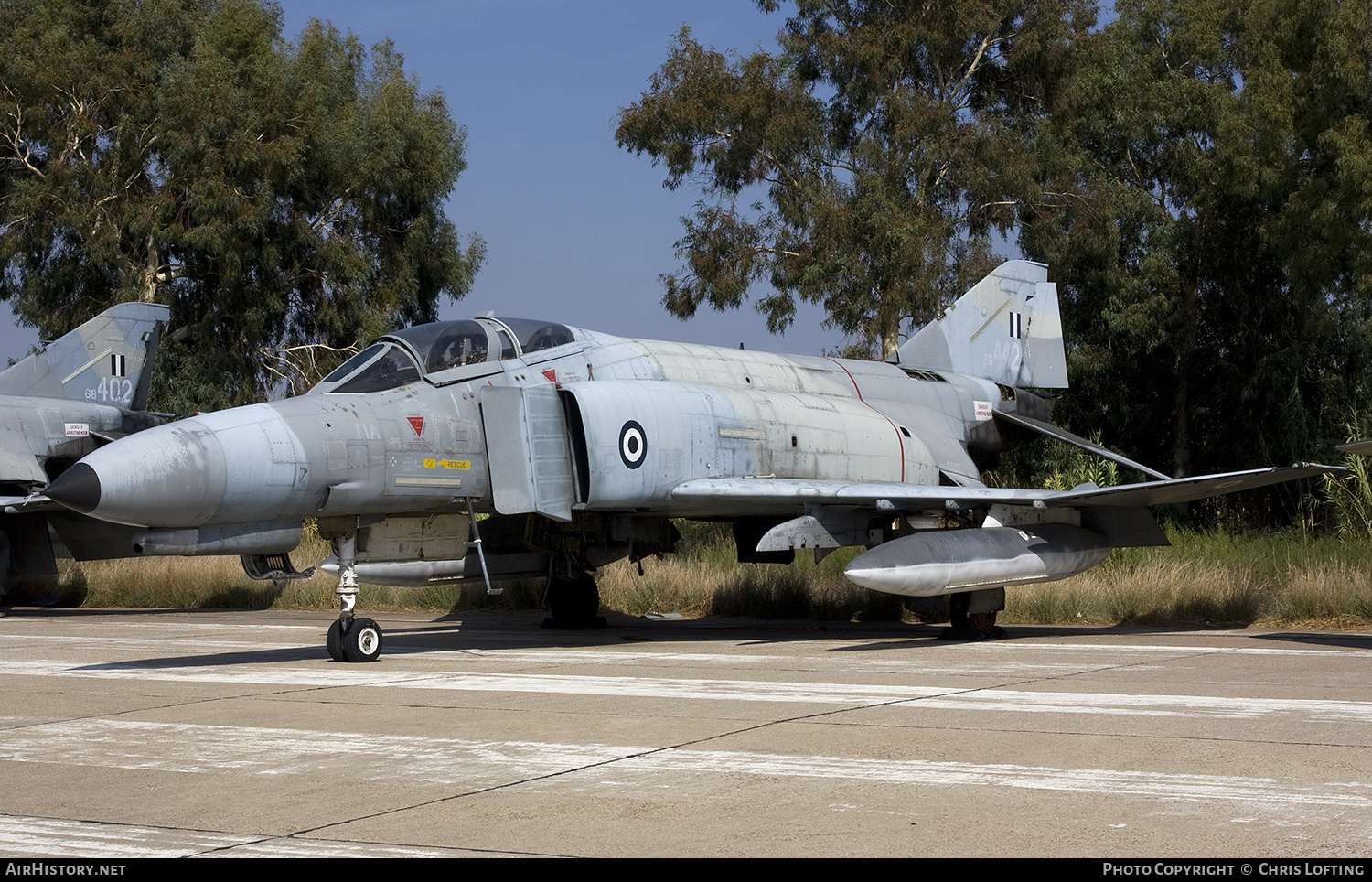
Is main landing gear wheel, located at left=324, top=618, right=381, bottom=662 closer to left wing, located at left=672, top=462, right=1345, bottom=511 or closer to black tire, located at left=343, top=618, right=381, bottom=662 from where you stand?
black tire, located at left=343, top=618, right=381, bottom=662

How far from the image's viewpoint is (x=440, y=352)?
443 inches

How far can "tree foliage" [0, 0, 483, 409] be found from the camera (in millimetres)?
33719

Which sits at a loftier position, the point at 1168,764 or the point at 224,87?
the point at 224,87

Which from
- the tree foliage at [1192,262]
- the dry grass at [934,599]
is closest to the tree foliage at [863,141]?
the tree foliage at [1192,262]

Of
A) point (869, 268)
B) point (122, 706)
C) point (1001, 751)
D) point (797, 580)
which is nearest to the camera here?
point (1001, 751)

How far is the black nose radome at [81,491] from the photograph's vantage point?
8.52 m

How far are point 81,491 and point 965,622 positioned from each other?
770 centimetres

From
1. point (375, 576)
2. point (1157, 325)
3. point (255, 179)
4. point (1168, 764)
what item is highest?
point (255, 179)

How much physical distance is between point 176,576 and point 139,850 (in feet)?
58.2

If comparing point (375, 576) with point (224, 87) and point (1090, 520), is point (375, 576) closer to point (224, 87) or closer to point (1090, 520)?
point (1090, 520)

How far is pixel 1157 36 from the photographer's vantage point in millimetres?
31734

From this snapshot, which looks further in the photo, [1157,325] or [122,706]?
[1157,325]

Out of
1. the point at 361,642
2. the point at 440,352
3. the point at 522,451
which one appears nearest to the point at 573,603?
the point at 522,451

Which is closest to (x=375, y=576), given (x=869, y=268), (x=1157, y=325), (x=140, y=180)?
(x=869, y=268)
